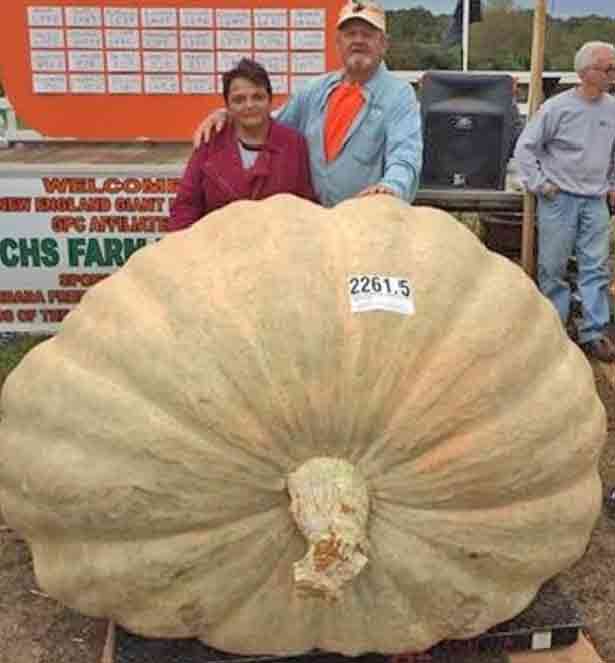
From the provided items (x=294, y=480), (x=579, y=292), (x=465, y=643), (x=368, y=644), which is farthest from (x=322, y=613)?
(x=579, y=292)

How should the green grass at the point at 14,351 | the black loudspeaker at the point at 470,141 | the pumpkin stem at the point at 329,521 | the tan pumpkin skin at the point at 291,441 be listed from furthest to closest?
the black loudspeaker at the point at 470,141 → the green grass at the point at 14,351 → the tan pumpkin skin at the point at 291,441 → the pumpkin stem at the point at 329,521

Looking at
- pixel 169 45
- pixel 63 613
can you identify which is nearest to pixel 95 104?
pixel 169 45

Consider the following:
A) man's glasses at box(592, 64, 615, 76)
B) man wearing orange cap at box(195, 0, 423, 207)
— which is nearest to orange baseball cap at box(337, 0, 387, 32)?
man wearing orange cap at box(195, 0, 423, 207)

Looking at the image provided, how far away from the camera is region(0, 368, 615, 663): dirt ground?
9.96ft

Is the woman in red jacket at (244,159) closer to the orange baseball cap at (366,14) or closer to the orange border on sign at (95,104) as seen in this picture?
the orange baseball cap at (366,14)

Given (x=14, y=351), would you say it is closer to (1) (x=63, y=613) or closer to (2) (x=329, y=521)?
(1) (x=63, y=613)

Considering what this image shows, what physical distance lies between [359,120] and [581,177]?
7.05 feet

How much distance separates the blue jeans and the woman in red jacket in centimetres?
227

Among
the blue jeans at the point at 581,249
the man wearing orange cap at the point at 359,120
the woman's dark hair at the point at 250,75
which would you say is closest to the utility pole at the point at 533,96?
the blue jeans at the point at 581,249

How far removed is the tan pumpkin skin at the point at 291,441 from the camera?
2.29m

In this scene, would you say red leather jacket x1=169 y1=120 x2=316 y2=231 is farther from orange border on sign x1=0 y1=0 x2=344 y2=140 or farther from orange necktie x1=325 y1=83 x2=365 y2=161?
orange border on sign x1=0 y1=0 x2=344 y2=140

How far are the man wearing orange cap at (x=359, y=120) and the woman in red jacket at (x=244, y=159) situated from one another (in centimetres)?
12

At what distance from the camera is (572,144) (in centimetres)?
549

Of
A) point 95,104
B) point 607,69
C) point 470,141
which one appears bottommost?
point 470,141
